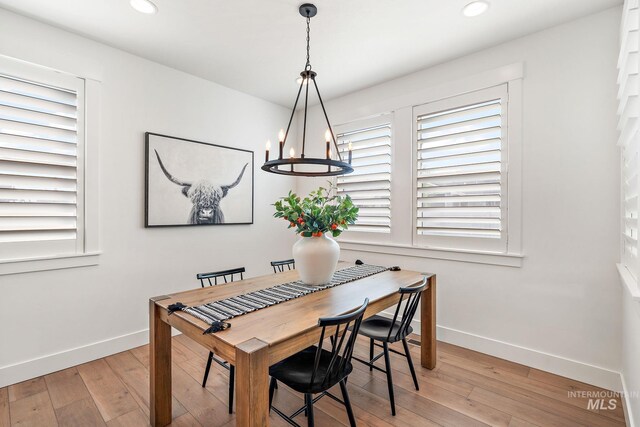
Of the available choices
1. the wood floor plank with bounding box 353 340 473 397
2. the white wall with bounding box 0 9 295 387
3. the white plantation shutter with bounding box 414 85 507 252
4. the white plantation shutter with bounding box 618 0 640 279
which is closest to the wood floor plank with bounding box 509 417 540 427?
the wood floor plank with bounding box 353 340 473 397

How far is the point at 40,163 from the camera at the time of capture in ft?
7.97

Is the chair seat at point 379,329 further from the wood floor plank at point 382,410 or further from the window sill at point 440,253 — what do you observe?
the window sill at point 440,253

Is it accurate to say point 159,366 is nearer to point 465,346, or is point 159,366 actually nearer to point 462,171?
point 465,346

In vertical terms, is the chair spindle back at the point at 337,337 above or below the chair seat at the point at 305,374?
above

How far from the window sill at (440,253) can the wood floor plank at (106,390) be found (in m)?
2.59

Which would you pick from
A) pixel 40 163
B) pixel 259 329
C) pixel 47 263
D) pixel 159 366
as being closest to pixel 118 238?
pixel 47 263

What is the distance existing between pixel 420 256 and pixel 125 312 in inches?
117

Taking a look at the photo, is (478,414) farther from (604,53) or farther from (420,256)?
(604,53)

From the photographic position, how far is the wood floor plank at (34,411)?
1914mm

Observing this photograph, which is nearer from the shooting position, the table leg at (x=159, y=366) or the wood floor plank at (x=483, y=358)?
the table leg at (x=159, y=366)

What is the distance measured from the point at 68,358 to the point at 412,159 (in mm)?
3673

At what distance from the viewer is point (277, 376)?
1646 mm

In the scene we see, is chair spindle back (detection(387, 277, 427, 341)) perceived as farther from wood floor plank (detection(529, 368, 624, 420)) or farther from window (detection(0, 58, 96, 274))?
window (detection(0, 58, 96, 274))

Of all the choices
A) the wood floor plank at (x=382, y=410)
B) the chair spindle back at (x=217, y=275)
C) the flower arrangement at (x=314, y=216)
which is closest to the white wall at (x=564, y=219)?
the wood floor plank at (x=382, y=410)
